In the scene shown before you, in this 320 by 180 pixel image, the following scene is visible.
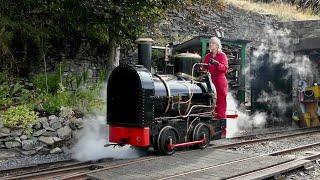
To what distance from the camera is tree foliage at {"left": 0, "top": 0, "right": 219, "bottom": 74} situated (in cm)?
995

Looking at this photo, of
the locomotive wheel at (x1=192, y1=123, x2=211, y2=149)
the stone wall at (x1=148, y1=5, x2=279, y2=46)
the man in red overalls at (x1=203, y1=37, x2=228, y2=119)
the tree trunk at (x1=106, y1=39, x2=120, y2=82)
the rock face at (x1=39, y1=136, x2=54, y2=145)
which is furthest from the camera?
the stone wall at (x1=148, y1=5, x2=279, y2=46)

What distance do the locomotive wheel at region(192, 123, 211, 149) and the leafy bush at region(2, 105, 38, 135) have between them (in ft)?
9.73

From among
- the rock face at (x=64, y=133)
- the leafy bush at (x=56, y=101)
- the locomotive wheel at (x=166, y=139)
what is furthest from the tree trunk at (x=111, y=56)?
the locomotive wheel at (x=166, y=139)

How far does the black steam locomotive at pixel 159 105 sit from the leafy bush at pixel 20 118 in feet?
5.38

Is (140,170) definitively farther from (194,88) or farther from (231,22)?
(231,22)

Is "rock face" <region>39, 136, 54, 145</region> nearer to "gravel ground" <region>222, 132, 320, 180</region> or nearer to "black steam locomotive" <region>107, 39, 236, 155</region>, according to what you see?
"black steam locomotive" <region>107, 39, 236, 155</region>

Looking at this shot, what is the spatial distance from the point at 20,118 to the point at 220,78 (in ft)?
12.6

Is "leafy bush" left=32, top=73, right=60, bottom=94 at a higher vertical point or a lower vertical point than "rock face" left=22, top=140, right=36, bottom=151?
higher

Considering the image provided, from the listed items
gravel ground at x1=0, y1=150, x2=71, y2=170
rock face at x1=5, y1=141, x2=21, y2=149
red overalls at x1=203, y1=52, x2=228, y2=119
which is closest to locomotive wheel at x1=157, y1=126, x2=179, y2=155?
red overalls at x1=203, y1=52, x2=228, y2=119

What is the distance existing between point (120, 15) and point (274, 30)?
42.8ft

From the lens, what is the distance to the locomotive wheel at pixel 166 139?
707cm

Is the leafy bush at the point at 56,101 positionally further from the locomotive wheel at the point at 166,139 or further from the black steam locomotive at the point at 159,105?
the locomotive wheel at the point at 166,139

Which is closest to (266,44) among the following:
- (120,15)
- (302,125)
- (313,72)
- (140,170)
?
(313,72)

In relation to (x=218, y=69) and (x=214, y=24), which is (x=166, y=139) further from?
(x=214, y=24)
